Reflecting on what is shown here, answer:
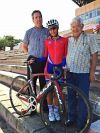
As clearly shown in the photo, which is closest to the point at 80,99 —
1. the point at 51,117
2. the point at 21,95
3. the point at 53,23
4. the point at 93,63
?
the point at 93,63

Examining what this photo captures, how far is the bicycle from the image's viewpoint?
167 inches

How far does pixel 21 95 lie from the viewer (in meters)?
5.62

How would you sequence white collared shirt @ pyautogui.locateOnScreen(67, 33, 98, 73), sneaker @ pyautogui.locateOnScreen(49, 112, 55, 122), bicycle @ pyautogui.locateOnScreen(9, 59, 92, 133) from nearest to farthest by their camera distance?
white collared shirt @ pyautogui.locateOnScreen(67, 33, 98, 73) → bicycle @ pyautogui.locateOnScreen(9, 59, 92, 133) → sneaker @ pyautogui.locateOnScreen(49, 112, 55, 122)

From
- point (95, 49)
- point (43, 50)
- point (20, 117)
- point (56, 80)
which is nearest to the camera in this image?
point (95, 49)

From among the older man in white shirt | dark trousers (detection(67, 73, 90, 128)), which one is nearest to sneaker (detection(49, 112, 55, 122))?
dark trousers (detection(67, 73, 90, 128))

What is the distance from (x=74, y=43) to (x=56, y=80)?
643mm

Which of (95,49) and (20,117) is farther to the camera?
(20,117)

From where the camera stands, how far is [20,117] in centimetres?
544

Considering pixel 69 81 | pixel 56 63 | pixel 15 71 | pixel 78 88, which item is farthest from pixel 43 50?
pixel 15 71

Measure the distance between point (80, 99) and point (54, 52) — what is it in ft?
2.92

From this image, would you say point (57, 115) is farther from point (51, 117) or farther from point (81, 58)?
point (81, 58)

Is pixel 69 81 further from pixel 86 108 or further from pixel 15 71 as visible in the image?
pixel 15 71

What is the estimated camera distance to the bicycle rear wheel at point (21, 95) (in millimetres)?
5403

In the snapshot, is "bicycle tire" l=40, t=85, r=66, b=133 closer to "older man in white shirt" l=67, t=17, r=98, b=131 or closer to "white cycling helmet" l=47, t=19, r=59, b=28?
"older man in white shirt" l=67, t=17, r=98, b=131
